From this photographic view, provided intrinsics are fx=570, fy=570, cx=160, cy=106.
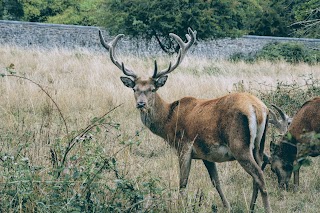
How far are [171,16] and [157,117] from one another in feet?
58.0

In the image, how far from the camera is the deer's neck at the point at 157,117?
6793 millimetres

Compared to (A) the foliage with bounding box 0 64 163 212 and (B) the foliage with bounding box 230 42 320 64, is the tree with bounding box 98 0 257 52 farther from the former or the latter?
(A) the foliage with bounding box 0 64 163 212

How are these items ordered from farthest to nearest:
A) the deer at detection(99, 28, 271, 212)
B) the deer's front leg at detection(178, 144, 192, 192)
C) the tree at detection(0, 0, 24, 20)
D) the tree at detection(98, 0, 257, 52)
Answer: the tree at detection(0, 0, 24, 20)
the tree at detection(98, 0, 257, 52)
the deer's front leg at detection(178, 144, 192, 192)
the deer at detection(99, 28, 271, 212)

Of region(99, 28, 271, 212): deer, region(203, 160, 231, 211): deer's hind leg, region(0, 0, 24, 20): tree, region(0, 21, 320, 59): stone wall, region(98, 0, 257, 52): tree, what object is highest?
region(0, 0, 24, 20): tree

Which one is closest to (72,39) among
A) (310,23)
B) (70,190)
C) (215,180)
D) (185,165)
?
(310,23)

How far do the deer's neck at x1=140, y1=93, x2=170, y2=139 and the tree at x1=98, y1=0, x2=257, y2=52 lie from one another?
17.1m

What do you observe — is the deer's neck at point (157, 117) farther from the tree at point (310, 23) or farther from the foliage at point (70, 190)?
the tree at point (310, 23)

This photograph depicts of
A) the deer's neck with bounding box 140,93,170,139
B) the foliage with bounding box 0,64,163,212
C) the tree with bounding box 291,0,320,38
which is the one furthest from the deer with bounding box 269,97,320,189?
the tree with bounding box 291,0,320,38

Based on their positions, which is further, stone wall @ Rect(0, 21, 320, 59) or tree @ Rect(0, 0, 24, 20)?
tree @ Rect(0, 0, 24, 20)

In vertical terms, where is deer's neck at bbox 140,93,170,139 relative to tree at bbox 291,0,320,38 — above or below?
below

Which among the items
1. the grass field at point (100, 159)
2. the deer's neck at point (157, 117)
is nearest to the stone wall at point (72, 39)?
the grass field at point (100, 159)

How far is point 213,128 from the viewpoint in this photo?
5801 mm

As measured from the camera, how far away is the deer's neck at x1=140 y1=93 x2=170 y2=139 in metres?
6.79

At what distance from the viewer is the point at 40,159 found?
226 inches
